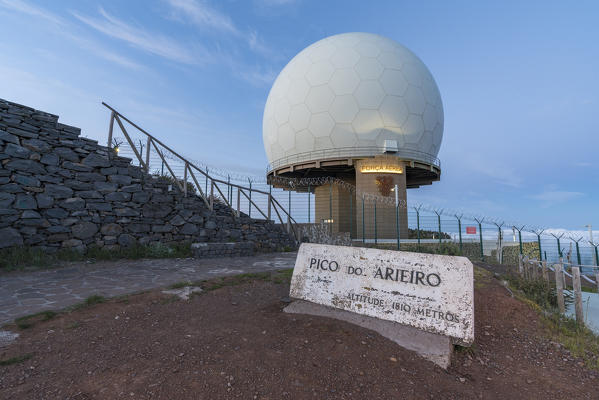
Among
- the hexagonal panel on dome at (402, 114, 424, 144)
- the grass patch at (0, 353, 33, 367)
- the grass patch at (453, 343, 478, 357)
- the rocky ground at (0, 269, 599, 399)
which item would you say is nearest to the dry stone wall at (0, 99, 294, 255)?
the rocky ground at (0, 269, 599, 399)

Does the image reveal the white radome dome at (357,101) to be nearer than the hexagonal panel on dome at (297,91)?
Yes

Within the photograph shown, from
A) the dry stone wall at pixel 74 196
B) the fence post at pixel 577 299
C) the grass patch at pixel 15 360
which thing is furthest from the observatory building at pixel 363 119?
the grass patch at pixel 15 360

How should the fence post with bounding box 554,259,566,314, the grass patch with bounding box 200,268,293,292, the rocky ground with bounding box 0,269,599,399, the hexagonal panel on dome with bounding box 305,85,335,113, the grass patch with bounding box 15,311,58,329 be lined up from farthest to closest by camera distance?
1. the hexagonal panel on dome with bounding box 305,85,335,113
2. the grass patch with bounding box 200,268,293,292
3. the fence post with bounding box 554,259,566,314
4. the grass patch with bounding box 15,311,58,329
5. the rocky ground with bounding box 0,269,599,399

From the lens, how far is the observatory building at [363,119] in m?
16.6

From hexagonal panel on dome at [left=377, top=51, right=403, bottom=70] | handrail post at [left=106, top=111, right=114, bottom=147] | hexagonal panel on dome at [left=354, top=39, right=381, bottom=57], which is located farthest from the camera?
hexagonal panel on dome at [left=354, top=39, right=381, bottom=57]

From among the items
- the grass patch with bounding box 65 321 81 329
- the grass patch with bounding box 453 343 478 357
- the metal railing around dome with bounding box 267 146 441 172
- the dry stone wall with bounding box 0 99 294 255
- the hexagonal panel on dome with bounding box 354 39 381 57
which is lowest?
the grass patch with bounding box 453 343 478 357

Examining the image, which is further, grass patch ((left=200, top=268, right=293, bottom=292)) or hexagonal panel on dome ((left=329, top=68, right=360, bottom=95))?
hexagonal panel on dome ((left=329, top=68, right=360, bottom=95))

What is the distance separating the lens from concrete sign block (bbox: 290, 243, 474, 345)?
3.31m

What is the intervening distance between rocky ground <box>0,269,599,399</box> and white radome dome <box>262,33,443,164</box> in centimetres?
1384

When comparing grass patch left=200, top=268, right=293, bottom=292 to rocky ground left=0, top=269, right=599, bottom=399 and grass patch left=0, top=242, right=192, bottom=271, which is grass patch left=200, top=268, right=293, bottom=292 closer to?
rocky ground left=0, top=269, right=599, bottom=399

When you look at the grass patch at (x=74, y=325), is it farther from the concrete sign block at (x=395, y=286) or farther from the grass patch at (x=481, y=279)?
the grass patch at (x=481, y=279)

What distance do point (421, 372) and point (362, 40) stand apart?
1990 cm

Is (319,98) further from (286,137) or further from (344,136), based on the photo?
(286,137)

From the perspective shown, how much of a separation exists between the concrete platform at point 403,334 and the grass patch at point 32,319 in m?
2.93
